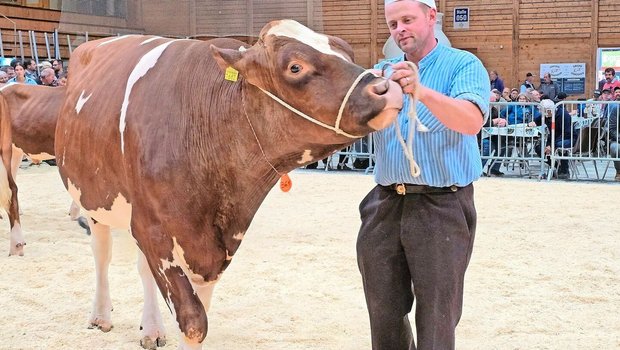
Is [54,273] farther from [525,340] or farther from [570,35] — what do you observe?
[570,35]

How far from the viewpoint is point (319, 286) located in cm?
544

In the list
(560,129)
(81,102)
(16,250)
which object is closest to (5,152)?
(16,250)

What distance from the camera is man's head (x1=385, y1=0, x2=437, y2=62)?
8.66 ft

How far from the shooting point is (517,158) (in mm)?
11750

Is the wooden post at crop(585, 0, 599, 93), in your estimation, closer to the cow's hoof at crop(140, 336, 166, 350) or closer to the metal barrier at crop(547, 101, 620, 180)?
the metal barrier at crop(547, 101, 620, 180)

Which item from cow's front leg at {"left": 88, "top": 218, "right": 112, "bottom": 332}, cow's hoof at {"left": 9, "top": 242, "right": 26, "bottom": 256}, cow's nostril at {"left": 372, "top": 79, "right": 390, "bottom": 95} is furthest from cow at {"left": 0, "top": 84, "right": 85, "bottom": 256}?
cow's nostril at {"left": 372, "top": 79, "right": 390, "bottom": 95}

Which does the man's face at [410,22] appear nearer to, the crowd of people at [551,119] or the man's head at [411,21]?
the man's head at [411,21]

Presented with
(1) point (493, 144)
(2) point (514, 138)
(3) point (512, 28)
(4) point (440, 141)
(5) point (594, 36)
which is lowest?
(1) point (493, 144)

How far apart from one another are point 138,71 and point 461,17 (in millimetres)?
18948

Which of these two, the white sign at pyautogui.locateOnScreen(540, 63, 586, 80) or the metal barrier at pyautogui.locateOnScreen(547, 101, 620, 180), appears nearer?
the metal barrier at pyautogui.locateOnScreen(547, 101, 620, 180)

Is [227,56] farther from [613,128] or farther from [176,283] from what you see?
[613,128]

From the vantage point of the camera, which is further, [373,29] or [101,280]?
[373,29]

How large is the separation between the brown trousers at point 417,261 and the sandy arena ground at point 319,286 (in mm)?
Answer: 1238

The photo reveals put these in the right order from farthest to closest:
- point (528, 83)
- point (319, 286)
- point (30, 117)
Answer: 1. point (528, 83)
2. point (30, 117)
3. point (319, 286)
